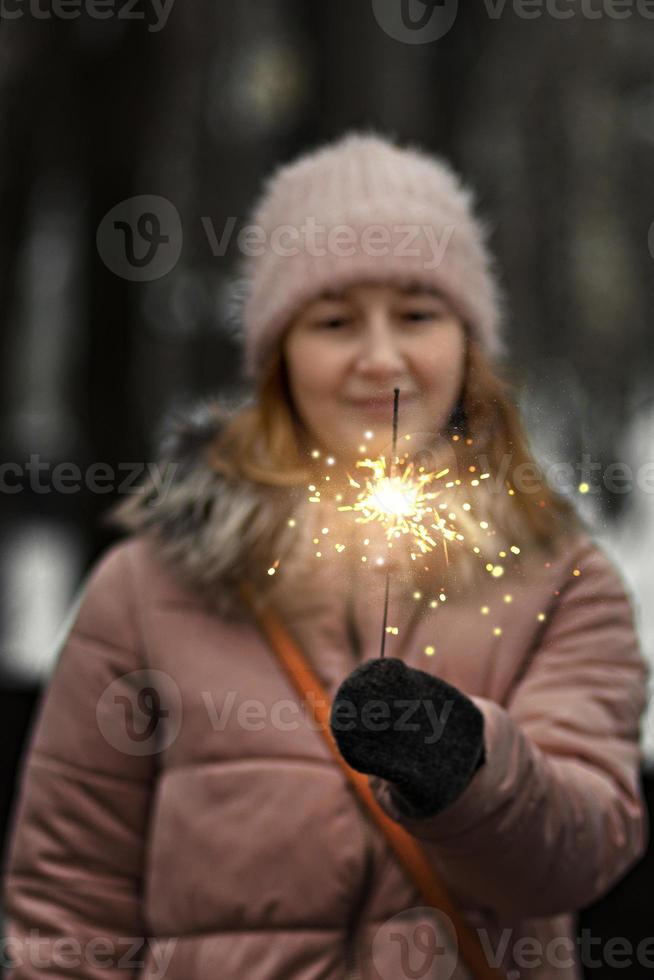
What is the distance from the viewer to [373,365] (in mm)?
793

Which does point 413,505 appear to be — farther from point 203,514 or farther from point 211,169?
point 211,169

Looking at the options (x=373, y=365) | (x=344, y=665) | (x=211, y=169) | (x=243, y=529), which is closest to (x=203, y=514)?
(x=243, y=529)

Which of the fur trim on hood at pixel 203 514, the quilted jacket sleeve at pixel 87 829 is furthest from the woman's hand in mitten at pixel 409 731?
the quilted jacket sleeve at pixel 87 829

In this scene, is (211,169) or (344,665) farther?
(211,169)

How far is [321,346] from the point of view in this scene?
88cm

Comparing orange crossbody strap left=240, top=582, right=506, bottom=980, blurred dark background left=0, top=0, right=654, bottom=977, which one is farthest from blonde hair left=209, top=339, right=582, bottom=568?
blurred dark background left=0, top=0, right=654, bottom=977

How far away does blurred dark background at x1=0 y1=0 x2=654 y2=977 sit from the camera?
3002 millimetres

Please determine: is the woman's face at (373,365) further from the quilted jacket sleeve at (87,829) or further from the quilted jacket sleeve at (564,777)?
the quilted jacket sleeve at (87,829)

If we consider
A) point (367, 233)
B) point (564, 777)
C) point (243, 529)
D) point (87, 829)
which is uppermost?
A: point (367, 233)

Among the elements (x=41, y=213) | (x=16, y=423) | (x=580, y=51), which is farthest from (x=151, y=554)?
(x=16, y=423)

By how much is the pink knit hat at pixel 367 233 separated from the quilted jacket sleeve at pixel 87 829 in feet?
1.06

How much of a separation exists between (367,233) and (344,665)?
34 centimetres

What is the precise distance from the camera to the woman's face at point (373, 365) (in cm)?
74

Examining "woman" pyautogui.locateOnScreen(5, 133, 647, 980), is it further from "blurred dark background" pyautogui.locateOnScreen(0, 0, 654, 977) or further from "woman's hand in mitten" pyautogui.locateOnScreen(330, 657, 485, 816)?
"blurred dark background" pyautogui.locateOnScreen(0, 0, 654, 977)
